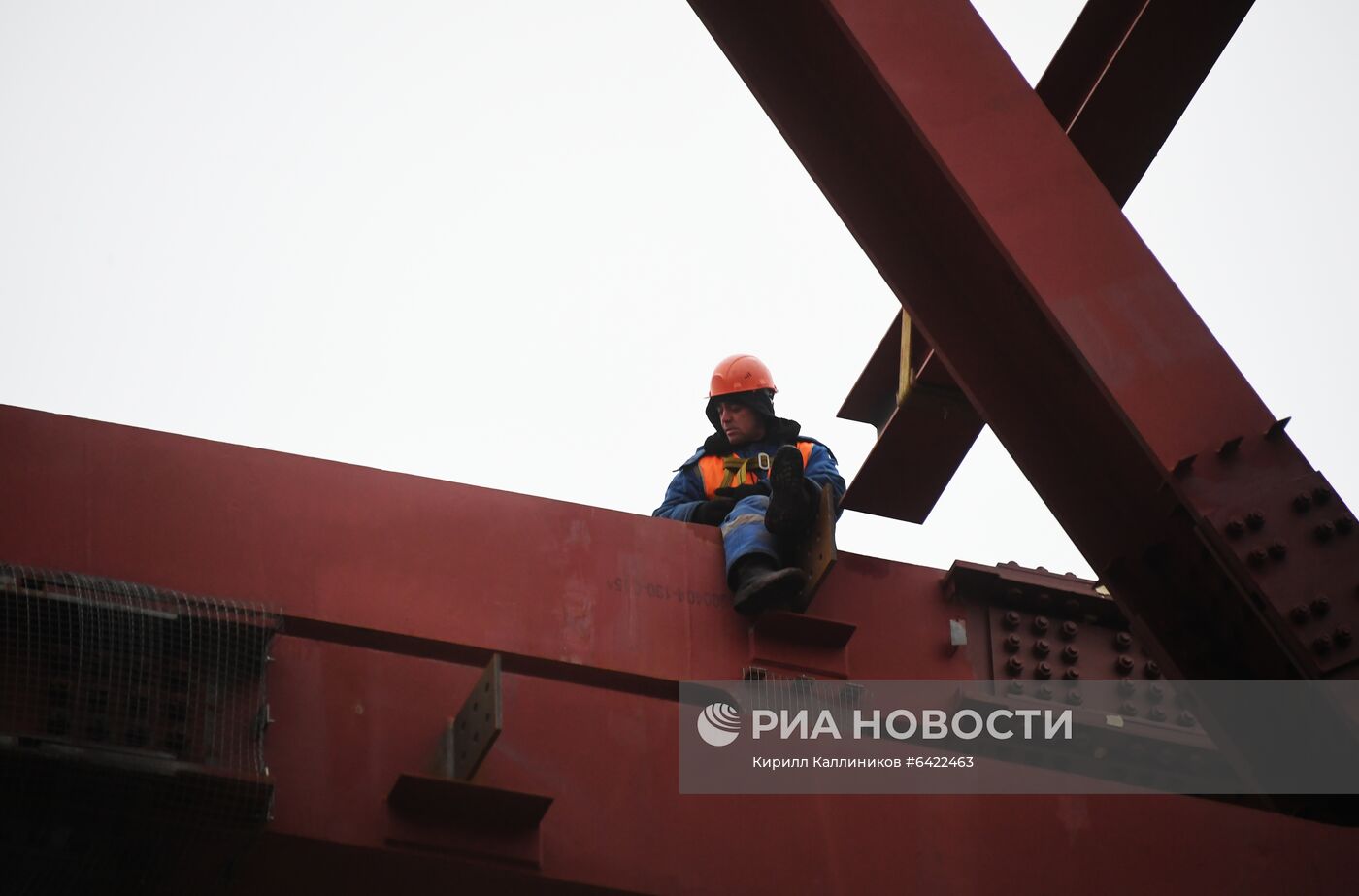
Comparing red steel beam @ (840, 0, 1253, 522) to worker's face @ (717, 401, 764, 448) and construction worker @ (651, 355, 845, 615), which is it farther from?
worker's face @ (717, 401, 764, 448)

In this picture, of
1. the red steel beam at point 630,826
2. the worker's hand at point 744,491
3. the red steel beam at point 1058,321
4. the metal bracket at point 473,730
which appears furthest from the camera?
the worker's hand at point 744,491

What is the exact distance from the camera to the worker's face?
7.94 m

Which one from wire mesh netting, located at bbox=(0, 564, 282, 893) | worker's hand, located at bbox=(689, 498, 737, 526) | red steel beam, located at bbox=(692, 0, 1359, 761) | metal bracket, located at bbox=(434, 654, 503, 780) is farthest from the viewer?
worker's hand, located at bbox=(689, 498, 737, 526)

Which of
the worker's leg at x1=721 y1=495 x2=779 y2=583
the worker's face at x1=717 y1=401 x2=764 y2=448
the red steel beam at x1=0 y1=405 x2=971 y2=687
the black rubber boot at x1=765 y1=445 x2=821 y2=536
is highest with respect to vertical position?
the worker's face at x1=717 y1=401 x2=764 y2=448

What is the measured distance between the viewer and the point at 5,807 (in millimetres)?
4105

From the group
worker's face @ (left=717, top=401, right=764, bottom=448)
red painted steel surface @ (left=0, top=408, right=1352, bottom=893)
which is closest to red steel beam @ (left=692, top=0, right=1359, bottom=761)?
red painted steel surface @ (left=0, top=408, right=1352, bottom=893)

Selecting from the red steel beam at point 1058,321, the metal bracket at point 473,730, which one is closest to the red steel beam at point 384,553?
the metal bracket at point 473,730

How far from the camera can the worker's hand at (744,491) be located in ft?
22.9

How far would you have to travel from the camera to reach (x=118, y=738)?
425 cm

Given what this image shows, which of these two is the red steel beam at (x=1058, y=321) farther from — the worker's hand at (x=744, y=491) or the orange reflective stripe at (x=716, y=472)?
the orange reflective stripe at (x=716, y=472)

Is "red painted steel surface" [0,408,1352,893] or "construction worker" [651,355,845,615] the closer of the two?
"red painted steel surface" [0,408,1352,893]

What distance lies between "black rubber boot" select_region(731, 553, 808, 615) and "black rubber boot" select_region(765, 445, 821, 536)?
0.79ft

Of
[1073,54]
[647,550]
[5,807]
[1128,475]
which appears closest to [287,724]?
[5,807]

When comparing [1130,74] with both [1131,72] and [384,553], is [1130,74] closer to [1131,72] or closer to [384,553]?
[1131,72]
